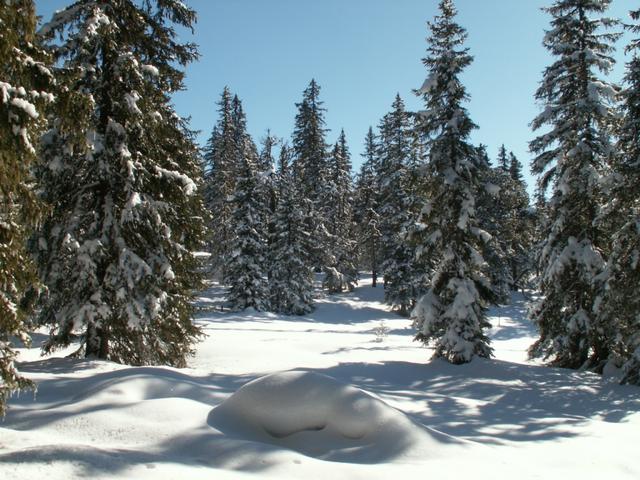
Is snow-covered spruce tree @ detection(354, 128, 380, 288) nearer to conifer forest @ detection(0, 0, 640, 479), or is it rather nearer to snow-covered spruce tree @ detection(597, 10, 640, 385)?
conifer forest @ detection(0, 0, 640, 479)

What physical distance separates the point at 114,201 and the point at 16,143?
6.49m

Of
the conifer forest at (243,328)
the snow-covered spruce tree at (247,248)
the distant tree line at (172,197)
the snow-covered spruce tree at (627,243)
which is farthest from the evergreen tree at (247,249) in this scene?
the snow-covered spruce tree at (627,243)

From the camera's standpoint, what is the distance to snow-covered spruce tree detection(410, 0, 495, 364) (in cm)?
1564

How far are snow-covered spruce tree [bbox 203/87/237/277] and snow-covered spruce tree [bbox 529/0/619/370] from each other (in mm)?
25335

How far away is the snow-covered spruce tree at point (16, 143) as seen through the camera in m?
5.12

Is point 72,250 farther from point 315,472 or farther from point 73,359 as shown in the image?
point 315,472

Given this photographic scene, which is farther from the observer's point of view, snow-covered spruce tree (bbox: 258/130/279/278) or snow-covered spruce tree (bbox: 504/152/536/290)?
snow-covered spruce tree (bbox: 504/152/536/290)

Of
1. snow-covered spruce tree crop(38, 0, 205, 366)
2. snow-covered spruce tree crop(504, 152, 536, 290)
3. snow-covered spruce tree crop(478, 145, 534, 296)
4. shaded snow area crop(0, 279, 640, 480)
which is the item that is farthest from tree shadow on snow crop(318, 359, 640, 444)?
snow-covered spruce tree crop(504, 152, 536, 290)

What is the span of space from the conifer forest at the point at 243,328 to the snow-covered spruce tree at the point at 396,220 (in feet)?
47.1

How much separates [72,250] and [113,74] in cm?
428

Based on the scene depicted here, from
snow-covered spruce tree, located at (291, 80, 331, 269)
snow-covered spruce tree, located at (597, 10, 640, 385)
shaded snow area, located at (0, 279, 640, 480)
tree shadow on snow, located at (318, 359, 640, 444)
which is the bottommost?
tree shadow on snow, located at (318, 359, 640, 444)

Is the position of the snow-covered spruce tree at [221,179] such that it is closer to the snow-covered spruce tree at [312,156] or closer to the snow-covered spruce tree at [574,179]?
the snow-covered spruce tree at [312,156]

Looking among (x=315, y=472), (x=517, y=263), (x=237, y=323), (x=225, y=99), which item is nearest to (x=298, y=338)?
(x=237, y=323)

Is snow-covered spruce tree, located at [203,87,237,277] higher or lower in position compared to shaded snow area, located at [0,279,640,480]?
higher
